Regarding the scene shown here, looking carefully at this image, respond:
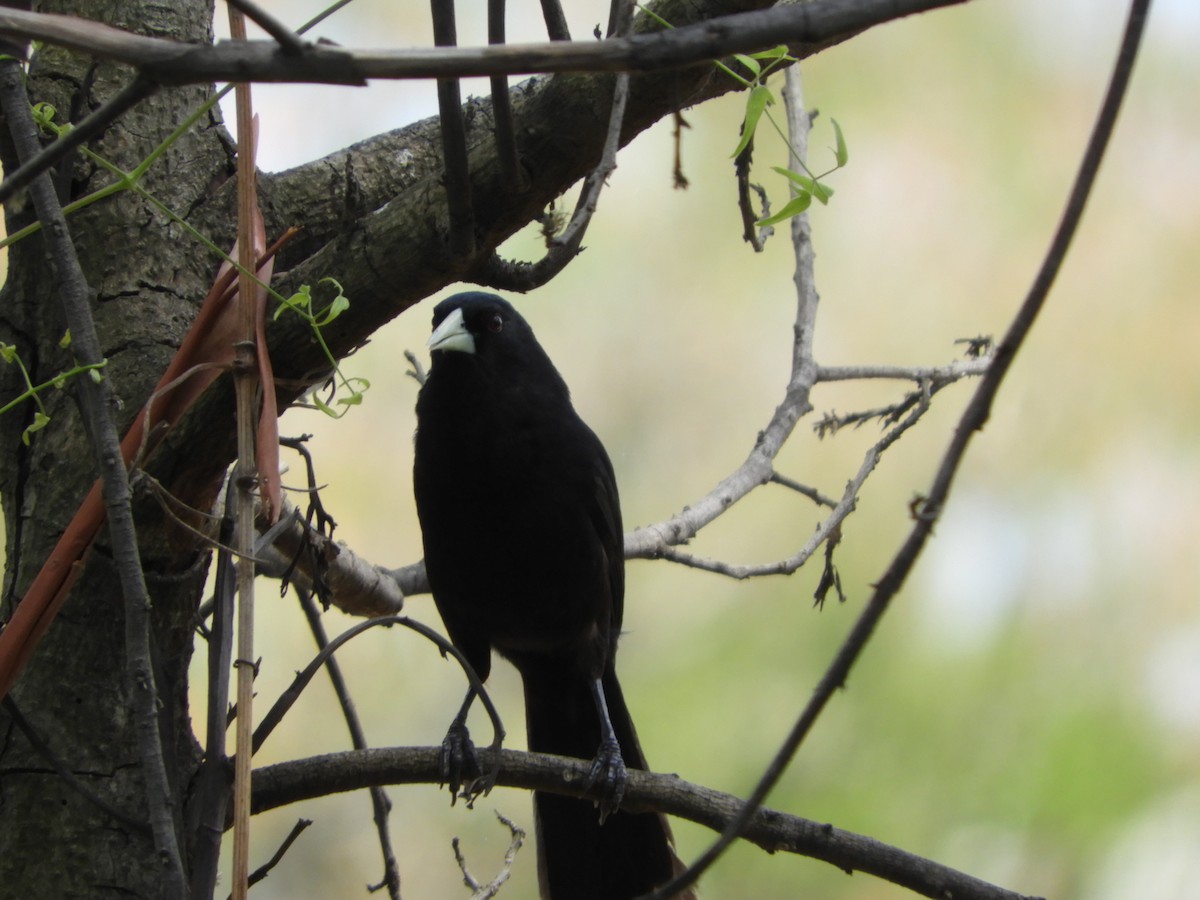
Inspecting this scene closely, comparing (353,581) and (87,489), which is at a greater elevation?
(353,581)

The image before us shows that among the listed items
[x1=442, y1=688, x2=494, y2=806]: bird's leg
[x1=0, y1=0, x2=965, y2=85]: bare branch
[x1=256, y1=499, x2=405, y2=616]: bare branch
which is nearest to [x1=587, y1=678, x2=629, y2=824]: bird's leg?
[x1=442, y1=688, x2=494, y2=806]: bird's leg

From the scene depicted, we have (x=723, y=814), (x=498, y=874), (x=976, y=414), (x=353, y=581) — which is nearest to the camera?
(x=976, y=414)

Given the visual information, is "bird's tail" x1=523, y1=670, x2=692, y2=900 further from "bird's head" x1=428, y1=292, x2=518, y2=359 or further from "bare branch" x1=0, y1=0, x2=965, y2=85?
"bare branch" x1=0, y1=0, x2=965, y2=85

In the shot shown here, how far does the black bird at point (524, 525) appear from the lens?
322 cm

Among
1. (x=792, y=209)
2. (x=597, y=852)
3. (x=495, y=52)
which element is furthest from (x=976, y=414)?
(x=597, y=852)

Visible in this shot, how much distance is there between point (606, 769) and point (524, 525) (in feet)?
2.29

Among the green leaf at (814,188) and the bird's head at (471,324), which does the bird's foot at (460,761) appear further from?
the green leaf at (814,188)

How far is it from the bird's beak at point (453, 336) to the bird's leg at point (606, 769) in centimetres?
110

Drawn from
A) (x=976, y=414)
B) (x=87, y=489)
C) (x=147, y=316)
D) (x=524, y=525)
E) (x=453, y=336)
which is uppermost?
(x=453, y=336)

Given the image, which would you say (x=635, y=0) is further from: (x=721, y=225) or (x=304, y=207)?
Answer: (x=721, y=225)

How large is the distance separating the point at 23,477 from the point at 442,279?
887 mm

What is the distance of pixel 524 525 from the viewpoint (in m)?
3.27

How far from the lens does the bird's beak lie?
3160mm

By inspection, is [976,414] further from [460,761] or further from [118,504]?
[460,761]
